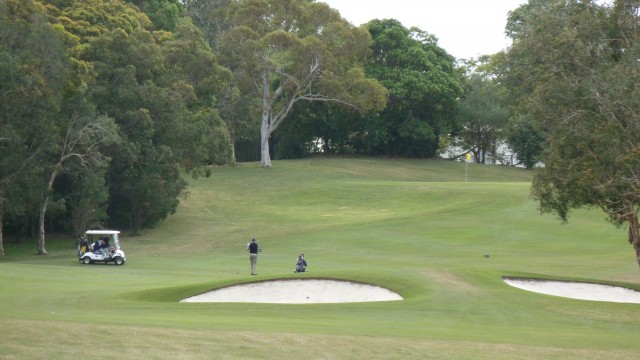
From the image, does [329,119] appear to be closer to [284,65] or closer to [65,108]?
[284,65]

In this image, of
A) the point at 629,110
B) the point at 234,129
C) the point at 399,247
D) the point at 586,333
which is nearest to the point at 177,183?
the point at 399,247

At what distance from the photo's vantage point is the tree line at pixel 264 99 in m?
31.9

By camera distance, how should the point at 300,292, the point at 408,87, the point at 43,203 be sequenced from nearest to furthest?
the point at 300,292 < the point at 43,203 < the point at 408,87

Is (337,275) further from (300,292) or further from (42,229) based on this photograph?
(42,229)

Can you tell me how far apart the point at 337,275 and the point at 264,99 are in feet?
199

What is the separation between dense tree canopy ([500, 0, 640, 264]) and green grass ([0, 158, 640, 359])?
4.46 m

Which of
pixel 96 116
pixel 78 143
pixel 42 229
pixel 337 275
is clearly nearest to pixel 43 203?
pixel 42 229

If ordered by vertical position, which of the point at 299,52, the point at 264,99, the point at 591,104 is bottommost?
the point at 591,104

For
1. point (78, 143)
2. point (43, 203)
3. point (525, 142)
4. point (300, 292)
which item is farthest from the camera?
point (525, 142)

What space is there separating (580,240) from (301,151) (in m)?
60.2

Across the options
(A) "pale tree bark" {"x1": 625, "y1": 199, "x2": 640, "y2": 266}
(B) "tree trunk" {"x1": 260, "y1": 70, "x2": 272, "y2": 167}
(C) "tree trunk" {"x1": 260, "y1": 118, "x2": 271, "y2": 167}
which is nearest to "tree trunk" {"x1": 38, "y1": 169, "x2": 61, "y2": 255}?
(A) "pale tree bark" {"x1": 625, "y1": 199, "x2": 640, "y2": 266}

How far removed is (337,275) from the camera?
31.0m

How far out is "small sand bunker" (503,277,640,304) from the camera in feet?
108

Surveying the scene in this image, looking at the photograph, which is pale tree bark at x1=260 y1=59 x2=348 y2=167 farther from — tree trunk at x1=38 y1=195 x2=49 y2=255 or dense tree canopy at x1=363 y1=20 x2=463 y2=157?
tree trunk at x1=38 y1=195 x2=49 y2=255
